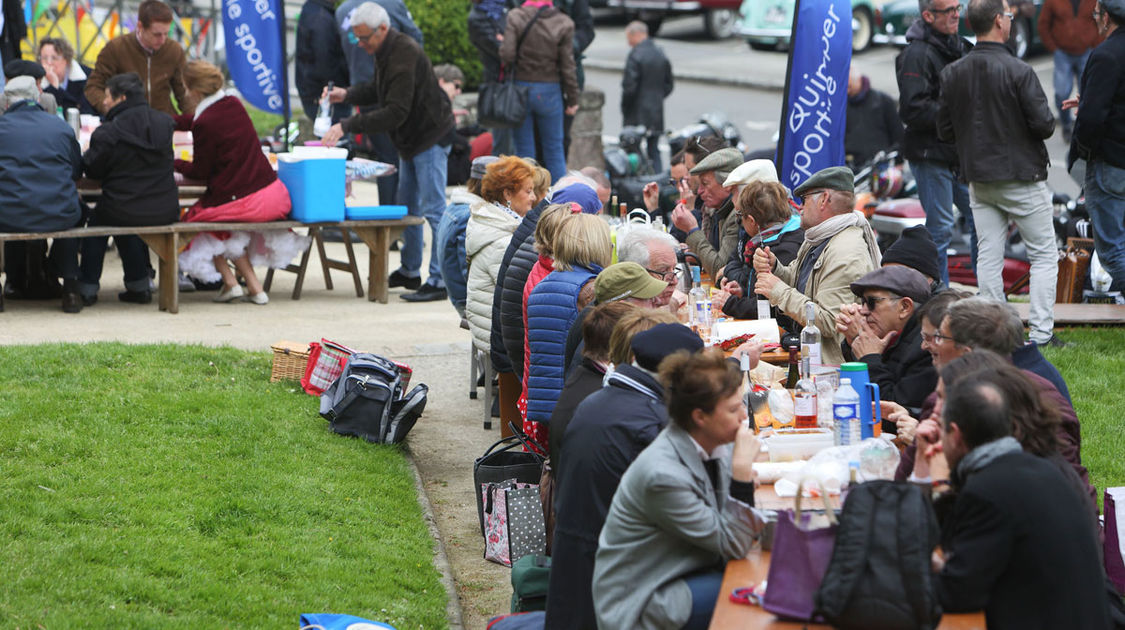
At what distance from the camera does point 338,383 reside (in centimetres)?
783

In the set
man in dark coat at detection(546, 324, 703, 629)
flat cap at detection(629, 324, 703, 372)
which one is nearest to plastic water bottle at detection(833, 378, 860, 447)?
flat cap at detection(629, 324, 703, 372)

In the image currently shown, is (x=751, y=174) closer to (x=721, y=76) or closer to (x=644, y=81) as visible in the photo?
(x=644, y=81)

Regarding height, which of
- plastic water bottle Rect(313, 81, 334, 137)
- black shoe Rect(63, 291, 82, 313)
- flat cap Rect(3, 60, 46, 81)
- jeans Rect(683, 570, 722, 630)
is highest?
flat cap Rect(3, 60, 46, 81)

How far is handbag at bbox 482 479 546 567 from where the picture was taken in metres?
5.97

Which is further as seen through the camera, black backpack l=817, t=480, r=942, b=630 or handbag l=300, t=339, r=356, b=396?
handbag l=300, t=339, r=356, b=396

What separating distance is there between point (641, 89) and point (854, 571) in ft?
45.4

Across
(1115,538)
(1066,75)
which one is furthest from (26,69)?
(1066,75)

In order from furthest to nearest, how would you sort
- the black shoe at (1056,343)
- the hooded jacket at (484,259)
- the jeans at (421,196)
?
the jeans at (421,196) → the black shoe at (1056,343) → the hooded jacket at (484,259)

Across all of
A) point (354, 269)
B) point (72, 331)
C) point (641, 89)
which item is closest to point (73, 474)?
point (72, 331)

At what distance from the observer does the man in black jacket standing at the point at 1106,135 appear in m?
8.38

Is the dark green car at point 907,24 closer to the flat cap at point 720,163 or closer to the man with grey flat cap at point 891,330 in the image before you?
the flat cap at point 720,163

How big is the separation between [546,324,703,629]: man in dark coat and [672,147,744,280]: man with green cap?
383cm

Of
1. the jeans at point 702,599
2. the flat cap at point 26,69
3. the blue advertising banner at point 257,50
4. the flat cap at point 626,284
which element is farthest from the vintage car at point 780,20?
the jeans at point 702,599

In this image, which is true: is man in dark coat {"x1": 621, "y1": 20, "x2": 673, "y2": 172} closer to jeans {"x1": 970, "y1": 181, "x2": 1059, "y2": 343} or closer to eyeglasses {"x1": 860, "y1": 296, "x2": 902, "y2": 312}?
jeans {"x1": 970, "y1": 181, "x2": 1059, "y2": 343}
